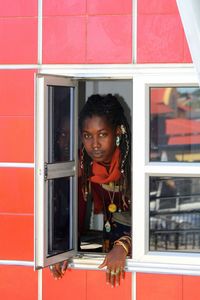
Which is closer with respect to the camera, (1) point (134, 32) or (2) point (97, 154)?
(1) point (134, 32)

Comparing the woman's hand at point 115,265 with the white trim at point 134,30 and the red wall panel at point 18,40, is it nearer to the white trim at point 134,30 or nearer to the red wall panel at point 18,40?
the white trim at point 134,30

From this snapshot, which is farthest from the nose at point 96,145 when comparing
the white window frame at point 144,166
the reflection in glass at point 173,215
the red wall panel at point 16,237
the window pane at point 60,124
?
the red wall panel at point 16,237

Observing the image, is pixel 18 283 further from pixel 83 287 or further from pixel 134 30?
pixel 134 30

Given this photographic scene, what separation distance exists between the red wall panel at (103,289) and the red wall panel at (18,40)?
5.26 ft

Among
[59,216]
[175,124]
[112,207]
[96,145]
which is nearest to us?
[59,216]

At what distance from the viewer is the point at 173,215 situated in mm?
5742

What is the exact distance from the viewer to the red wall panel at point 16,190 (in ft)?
18.6

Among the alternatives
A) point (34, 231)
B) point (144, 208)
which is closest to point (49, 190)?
point (34, 231)

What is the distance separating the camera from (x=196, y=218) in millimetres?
5660

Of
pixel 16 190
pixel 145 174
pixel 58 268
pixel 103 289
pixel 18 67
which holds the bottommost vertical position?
pixel 103 289

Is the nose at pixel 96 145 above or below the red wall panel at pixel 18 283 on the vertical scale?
above

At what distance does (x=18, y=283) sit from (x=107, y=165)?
112 cm

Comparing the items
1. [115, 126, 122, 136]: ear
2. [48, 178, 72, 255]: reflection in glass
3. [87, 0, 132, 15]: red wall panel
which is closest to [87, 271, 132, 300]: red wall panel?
[48, 178, 72, 255]: reflection in glass

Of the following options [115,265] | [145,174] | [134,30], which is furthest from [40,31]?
[115,265]
